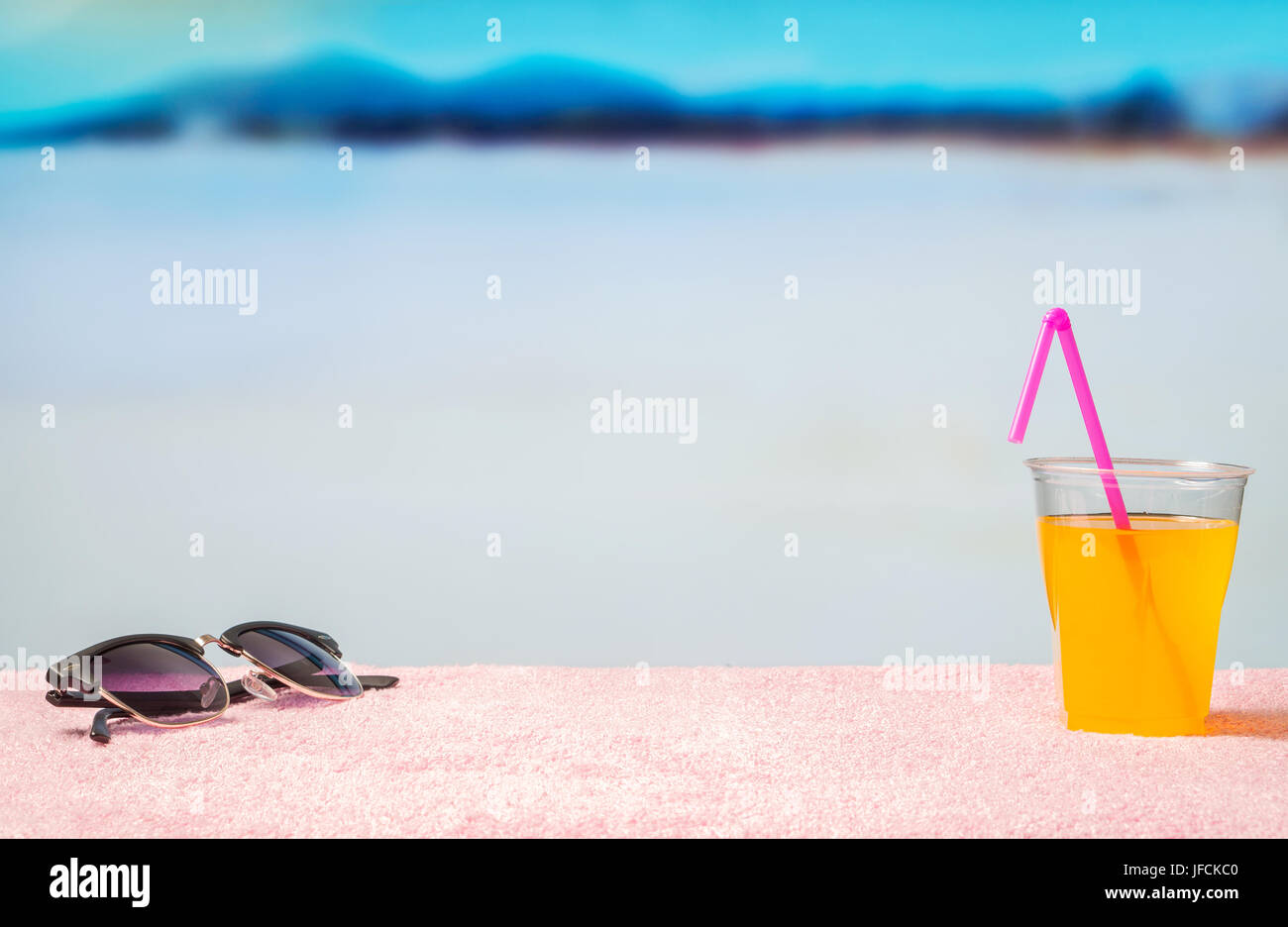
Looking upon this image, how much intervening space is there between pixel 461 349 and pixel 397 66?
1.07 feet

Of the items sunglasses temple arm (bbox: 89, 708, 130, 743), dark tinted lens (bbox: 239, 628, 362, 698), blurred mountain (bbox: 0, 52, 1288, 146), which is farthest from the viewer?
blurred mountain (bbox: 0, 52, 1288, 146)

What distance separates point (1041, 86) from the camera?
1141 millimetres

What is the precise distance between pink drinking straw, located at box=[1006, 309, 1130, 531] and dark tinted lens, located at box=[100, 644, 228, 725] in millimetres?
634

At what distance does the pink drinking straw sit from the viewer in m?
0.76

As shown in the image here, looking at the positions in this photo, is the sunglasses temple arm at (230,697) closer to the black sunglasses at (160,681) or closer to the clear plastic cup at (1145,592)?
the black sunglasses at (160,681)

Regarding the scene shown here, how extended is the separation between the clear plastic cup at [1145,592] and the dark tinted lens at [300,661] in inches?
22.5

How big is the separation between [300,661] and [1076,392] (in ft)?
2.11

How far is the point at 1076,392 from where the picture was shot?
0.76 meters

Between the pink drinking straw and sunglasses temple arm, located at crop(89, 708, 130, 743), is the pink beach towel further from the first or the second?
the pink drinking straw

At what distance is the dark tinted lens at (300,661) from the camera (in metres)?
0.84
